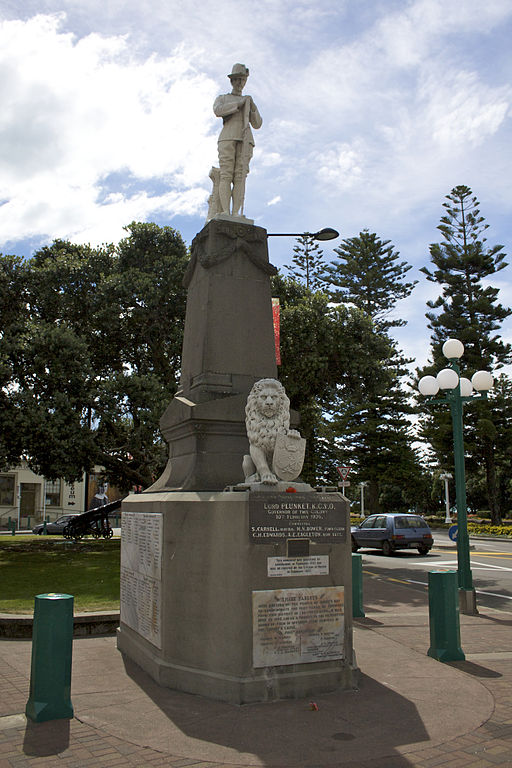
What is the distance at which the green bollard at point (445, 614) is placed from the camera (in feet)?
22.9

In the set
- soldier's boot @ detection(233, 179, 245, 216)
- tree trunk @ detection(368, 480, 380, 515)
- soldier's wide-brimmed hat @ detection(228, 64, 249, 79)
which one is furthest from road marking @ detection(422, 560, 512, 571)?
tree trunk @ detection(368, 480, 380, 515)

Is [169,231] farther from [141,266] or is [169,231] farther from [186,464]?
[186,464]

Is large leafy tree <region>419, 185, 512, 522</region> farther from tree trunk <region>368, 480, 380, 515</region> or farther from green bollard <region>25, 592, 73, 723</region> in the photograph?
green bollard <region>25, 592, 73, 723</region>

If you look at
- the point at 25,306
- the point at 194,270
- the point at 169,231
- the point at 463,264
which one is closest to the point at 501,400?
the point at 463,264

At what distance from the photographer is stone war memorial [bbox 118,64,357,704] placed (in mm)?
5508

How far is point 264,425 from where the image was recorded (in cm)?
638

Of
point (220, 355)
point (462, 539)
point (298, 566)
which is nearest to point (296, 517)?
point (298, 566)

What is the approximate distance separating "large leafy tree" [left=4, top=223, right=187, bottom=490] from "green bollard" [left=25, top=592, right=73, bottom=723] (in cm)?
1351

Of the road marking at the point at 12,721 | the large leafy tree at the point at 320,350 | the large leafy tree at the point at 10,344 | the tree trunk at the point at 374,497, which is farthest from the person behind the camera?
the tree trunk at the point at 374,497

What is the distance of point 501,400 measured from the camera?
40.7 meters

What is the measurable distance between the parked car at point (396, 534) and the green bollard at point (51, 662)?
63.1 feet

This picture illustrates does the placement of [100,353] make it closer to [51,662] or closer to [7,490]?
[51,662]

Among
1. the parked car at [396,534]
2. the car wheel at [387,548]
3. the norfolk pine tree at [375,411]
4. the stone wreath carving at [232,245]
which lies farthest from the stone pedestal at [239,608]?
the norfolk pine tree at [375,411]

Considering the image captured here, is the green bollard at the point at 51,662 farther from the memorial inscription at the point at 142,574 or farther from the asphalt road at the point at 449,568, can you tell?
the asphalt road at the point at 449,568
